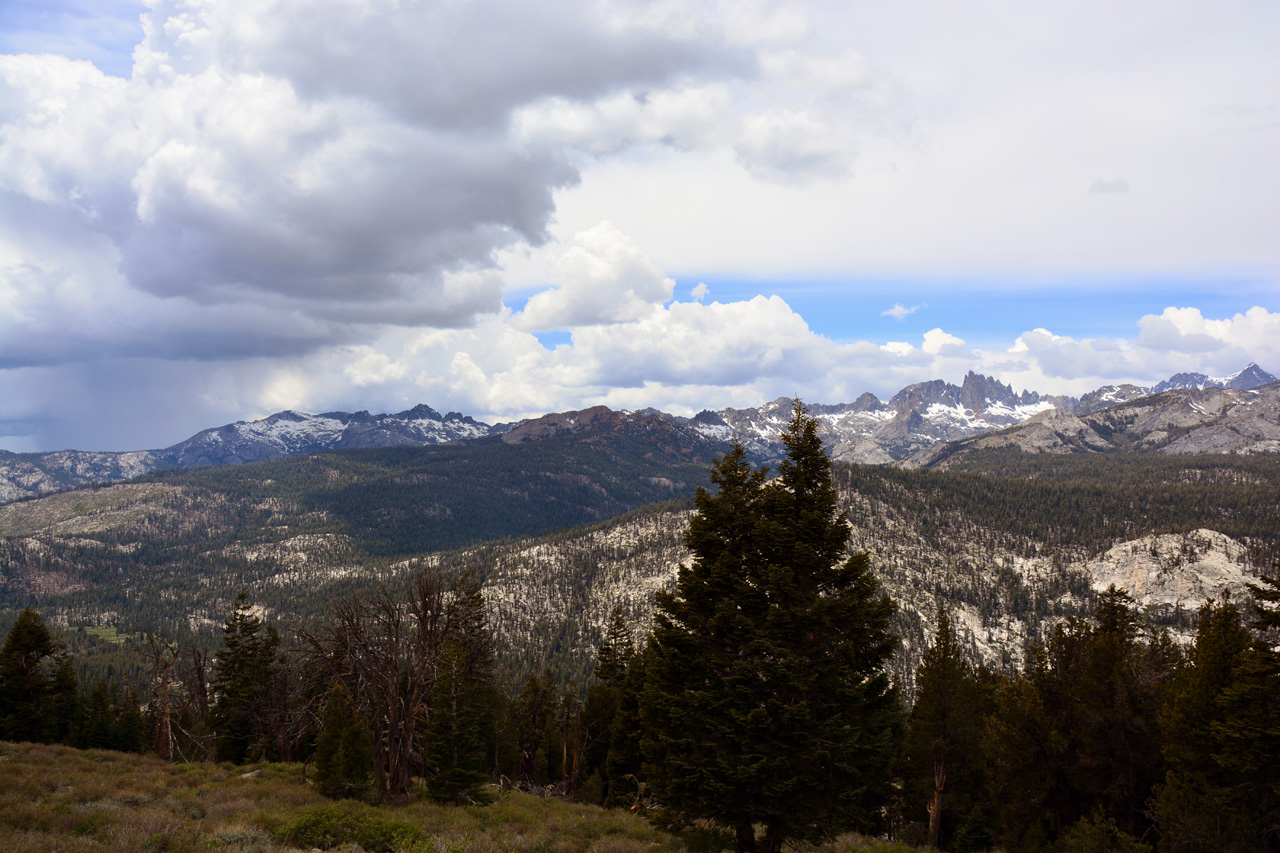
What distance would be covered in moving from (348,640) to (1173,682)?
148 ft

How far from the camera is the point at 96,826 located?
16875 millimetres

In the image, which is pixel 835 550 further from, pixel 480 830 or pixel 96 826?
pixel 96 826

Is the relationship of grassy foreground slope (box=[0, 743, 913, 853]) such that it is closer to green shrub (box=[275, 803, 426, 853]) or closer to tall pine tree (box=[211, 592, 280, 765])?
green shrub (box=[275, 803, 426, 853])

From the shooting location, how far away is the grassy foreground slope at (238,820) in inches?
635

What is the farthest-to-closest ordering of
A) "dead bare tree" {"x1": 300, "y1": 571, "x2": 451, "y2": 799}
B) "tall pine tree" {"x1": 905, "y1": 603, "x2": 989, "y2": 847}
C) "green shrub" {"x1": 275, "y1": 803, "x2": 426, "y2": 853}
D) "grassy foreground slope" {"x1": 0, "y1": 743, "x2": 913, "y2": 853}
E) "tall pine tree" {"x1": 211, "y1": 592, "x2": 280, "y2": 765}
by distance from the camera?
"tall pine tree" {"x1": 211, "y1": 592, "x2": 280, "y2": 765} → "tall pine tree" {"x1": 905, "y1": 603, "x2": 989, "y2": 847} → "dead bare tree" {"x1": 300, "y1": 571, "x2": 451, "y2": 799} → "green shrub" {"x1": 275, "y1": 803, "x2": 426, "y2": 853} → "grassy foreground slope" {"x1": 0, "y1": 743, "x2": 913, "y2": 853}

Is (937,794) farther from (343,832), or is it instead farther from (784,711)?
(343,832)

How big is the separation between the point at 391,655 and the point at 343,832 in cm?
1125

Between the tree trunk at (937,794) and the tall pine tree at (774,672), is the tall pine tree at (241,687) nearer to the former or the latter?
the tall pine tree at (774,672)

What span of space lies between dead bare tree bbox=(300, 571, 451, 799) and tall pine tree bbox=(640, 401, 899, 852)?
562 inches

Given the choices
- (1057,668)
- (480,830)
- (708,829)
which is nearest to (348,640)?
(480,830)

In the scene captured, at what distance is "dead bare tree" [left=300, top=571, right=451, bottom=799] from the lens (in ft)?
96.4

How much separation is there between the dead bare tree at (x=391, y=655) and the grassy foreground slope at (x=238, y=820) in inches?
104

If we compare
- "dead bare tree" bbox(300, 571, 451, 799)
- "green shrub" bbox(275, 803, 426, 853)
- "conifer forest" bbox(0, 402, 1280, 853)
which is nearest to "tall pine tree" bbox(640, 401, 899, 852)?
"conifer forest" bbox(0, 402, 1280, 853)

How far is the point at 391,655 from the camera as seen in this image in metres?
29.6
